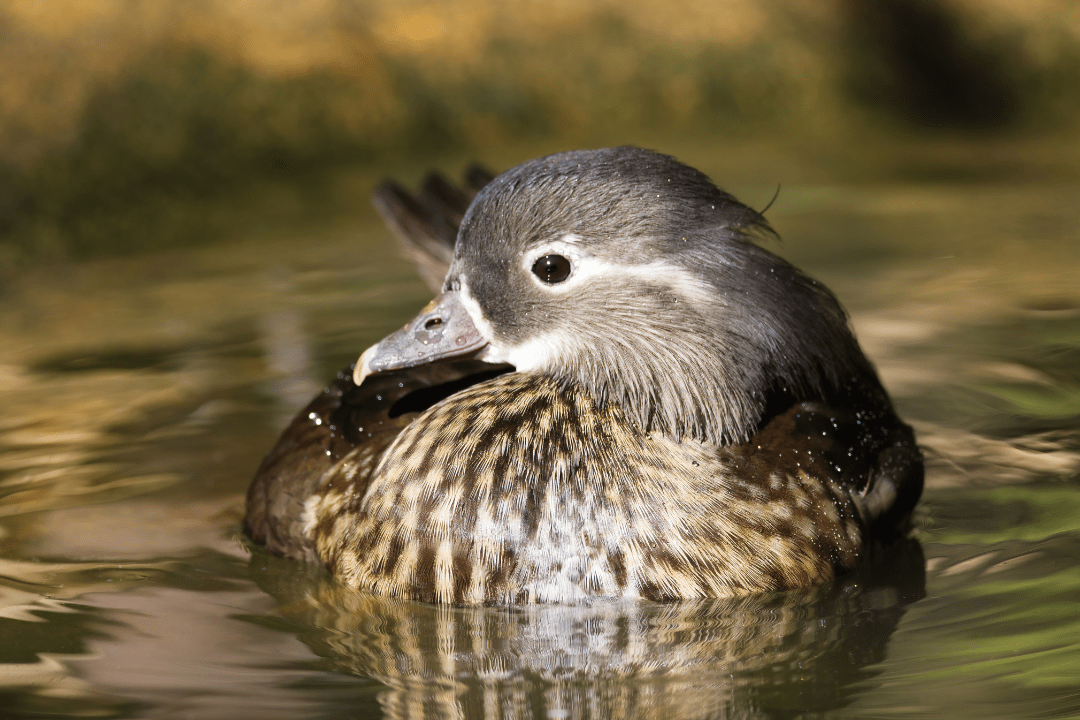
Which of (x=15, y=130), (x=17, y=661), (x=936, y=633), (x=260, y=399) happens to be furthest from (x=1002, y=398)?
(x=15, y=130)

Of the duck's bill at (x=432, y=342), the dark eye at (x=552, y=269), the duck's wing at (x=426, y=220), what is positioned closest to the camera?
the dark eye at (x=552, y=269)

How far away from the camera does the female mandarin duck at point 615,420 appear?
2930mm

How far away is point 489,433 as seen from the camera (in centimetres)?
309

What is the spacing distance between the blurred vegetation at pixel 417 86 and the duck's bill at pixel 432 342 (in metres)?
3.69

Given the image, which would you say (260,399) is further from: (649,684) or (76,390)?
(649,684)

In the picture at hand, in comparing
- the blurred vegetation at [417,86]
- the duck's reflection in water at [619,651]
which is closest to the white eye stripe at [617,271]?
the duck's reflection in water at [619,651]

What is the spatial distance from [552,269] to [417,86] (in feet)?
16.9

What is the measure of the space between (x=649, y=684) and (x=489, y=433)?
71 cm

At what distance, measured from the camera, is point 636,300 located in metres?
3.06

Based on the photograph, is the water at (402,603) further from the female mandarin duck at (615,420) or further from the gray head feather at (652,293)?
the gray head feather at (652,293)

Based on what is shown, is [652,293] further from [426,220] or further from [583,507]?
[426,220]

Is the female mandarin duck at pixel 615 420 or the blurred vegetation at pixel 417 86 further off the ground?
the blurred vegetation at pixel 417 86

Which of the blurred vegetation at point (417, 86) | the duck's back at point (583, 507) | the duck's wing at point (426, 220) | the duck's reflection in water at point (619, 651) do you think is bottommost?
the duck's reflection in water at point (619, 651)

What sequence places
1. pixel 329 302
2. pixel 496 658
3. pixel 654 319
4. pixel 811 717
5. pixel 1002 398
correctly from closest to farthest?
pixel 811 717
pixel 496 658
pixel 654 319
pixel 1002 398
pixel 329 302
